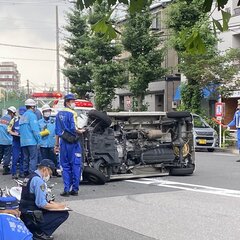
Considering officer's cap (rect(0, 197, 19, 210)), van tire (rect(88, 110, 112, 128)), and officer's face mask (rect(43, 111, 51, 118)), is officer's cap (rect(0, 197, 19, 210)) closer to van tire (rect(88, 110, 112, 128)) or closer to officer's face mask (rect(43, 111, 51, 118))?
van tire (rect(88, 110, 112, 128))

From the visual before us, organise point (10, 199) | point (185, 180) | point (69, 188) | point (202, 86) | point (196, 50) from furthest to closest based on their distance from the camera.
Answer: point (202, 86) → point (185, 180) → point (69, 188) → point (10, 199) → point (196, 50)

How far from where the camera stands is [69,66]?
139 feet

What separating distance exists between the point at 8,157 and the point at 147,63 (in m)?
19.5

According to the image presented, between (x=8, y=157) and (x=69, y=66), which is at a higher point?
(x=69, y=66)

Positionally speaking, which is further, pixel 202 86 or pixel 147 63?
pixel 147 63

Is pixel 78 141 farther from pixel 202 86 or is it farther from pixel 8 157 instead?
pixel 202 86

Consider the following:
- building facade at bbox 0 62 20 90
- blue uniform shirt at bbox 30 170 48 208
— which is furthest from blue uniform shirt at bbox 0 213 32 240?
building facade at bbox 0 62 20 90

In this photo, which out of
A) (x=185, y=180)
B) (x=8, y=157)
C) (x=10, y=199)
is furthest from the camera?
(x=8, y=157)

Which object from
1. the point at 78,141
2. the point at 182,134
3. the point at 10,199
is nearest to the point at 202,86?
the point at 182,134

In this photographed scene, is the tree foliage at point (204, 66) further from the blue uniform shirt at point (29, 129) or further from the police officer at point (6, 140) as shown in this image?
the blue uniform shirt at point (29, 129)

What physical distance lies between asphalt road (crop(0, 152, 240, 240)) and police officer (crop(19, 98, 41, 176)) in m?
0.73

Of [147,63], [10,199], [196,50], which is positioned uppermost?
[147,63]

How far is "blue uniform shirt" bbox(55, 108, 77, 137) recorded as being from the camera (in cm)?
939

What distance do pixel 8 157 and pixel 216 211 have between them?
22.4ft
